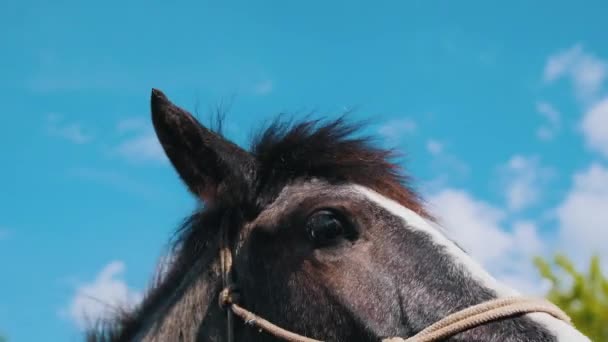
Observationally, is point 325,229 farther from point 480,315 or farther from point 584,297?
point 584,297

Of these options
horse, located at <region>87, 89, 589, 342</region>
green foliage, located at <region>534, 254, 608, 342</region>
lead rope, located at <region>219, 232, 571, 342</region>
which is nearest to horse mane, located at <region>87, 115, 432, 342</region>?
horse, located at <region>87, 89, 589, 342</region>

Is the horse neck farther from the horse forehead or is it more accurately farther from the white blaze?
the white blaze

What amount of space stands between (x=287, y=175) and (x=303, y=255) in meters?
0.67

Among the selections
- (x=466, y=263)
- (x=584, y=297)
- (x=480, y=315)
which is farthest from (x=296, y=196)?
(x=584, y=297)

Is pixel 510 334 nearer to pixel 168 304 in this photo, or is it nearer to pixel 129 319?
pixel 168 304

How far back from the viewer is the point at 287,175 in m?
4.52

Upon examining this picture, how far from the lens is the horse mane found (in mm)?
4426

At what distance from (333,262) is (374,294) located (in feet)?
0.94

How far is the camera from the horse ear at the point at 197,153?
411cm

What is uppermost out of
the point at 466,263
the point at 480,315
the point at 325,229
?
the point at 325,229

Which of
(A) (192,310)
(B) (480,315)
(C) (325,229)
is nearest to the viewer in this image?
(B) (480,315)

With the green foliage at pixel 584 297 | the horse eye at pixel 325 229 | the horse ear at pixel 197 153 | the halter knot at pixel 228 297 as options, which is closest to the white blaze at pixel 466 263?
the horse eye at pixel 325 229

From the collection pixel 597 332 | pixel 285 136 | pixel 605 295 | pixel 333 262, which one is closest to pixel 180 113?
pixel 285 136

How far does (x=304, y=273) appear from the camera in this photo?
396 cm
